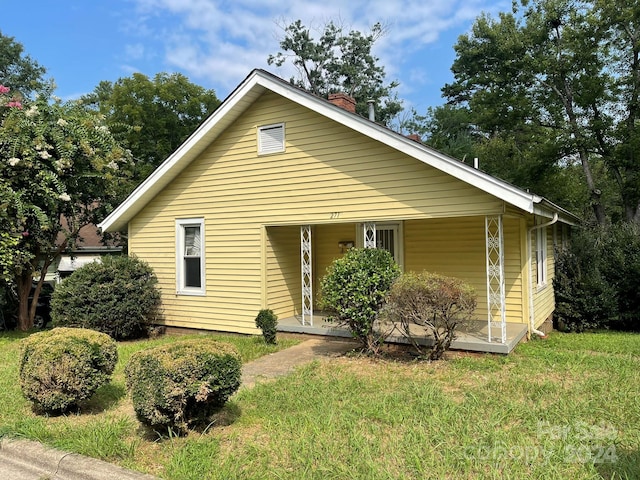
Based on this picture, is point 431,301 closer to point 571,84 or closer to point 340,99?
point 340,99

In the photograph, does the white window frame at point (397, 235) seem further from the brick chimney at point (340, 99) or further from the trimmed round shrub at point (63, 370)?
the trimmed round shrub at point (63, 370)

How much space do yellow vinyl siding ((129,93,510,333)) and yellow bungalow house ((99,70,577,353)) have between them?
0.02 m

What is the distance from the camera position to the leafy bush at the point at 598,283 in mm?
11414

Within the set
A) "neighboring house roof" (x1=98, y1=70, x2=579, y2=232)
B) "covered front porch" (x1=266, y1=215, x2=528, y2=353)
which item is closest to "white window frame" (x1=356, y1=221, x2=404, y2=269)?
"covered front porch" (x1=266, y1=215, x2=528, y2=353)

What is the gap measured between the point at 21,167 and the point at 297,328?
764cm

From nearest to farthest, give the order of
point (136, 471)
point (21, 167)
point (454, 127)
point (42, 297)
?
point (136, 471)
point (21, 167)
point (42, 297)
point (454, 127)

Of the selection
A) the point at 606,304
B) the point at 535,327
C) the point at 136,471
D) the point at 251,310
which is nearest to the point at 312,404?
the point at 136,471

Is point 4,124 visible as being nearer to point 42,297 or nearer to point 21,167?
point 21,167

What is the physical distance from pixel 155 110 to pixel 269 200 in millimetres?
15140

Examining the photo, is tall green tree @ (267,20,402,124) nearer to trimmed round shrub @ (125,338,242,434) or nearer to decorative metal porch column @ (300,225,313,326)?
decorative metal porch column @ (300,225,313,326)

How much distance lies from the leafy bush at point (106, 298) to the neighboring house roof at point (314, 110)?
5.34ft

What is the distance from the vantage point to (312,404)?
527 cm

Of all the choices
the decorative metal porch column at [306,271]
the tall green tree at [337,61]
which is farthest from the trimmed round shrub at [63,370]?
the tall green tree at [337,61]

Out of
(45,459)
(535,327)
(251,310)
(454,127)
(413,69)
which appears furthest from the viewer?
(454,127)
